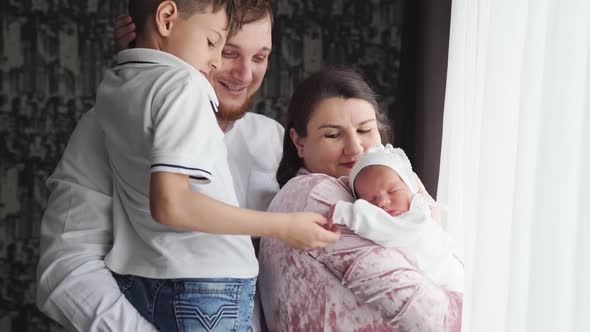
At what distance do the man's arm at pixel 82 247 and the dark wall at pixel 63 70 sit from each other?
2630 millimetres

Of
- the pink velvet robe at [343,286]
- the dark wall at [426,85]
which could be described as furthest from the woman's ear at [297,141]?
the dark wall at [426,85]

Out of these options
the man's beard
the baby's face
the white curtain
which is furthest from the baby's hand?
the man's beard

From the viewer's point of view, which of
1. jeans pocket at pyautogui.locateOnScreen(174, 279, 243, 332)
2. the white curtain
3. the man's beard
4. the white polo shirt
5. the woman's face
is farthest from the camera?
the man's beard

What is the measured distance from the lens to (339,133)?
1940mm

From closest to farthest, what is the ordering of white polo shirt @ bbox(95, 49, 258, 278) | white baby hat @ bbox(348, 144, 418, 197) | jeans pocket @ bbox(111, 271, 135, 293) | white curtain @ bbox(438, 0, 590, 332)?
white curtain @ bbox(438, 0, 590, 332) → white polo shirt @ bbox(95, 49, 258, 278) → jeans pocket @ bbox(111, 271, 135, 293) → white baby hat @ bbox(348, 144, 418, 197)

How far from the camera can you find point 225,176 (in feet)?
5.03

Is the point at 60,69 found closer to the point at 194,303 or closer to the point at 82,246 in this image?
the point at 82,246

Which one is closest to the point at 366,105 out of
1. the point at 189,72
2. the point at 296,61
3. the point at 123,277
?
the point at 189,72

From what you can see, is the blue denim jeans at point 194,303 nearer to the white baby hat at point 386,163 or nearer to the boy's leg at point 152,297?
the boy's leg at point 152,297

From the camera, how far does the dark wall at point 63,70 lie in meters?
4.27

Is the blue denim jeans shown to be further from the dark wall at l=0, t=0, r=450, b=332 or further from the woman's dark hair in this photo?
the dark wall at l=0, t=0, r=450, b=332

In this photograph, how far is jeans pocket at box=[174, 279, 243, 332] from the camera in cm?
146

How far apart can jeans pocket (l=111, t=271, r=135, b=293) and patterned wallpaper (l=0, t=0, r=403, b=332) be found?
113 inches

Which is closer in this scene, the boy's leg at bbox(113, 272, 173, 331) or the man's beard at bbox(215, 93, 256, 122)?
the boy's leg at bbox(113, 272, 173, 331)
